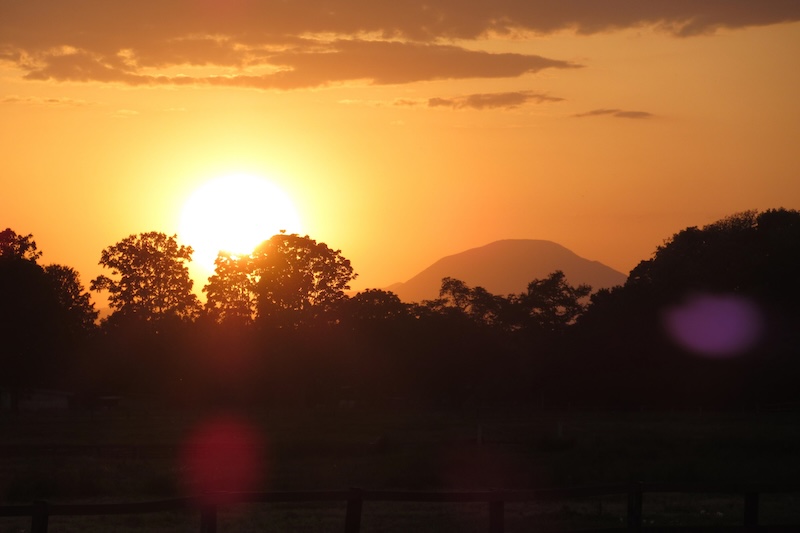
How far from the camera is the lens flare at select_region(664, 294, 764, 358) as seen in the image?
71375 mm

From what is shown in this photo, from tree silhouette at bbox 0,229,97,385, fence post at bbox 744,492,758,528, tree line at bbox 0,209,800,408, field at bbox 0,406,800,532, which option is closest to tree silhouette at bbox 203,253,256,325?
tree line at bbox 0,209,800,408

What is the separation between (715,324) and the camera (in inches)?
2881

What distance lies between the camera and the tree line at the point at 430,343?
70.6 meters

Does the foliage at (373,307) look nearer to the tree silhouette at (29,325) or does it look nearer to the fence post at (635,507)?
the tree silhouette at (29,325)

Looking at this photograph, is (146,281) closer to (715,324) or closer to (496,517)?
(715,324)

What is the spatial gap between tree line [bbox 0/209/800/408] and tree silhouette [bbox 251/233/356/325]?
0.96 feet

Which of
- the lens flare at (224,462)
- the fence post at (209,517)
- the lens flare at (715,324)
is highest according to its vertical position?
the lens flare at (715,324)

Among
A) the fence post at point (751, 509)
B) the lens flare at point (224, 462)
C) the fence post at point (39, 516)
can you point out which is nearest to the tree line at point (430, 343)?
the lens flare at point (224, 462)

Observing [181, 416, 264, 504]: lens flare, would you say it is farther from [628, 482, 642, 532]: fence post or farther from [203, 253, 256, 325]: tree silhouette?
[203, 253, 256, 325]: tree silhouette

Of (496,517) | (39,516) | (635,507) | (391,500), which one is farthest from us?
(635,507)

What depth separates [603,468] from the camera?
100 feet

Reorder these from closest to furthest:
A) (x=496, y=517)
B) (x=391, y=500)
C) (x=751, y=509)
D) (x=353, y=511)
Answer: (x=353, y=511) → (x=496, y=517) → (x=391, y=500) → (x=751, y=509)

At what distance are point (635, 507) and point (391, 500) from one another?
114 inches

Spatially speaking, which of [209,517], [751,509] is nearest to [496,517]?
[209,517]
